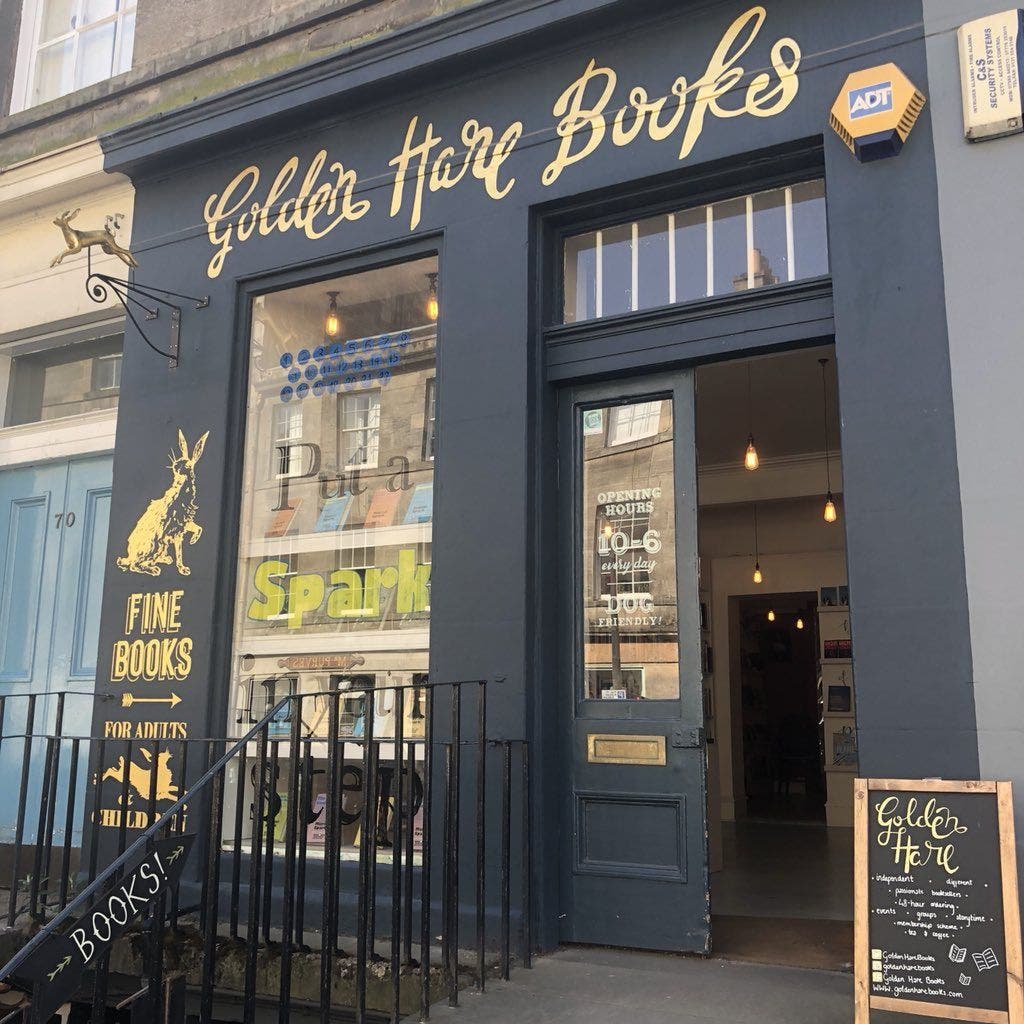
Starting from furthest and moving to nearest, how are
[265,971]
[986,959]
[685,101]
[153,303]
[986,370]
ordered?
1. [153,303]
2. [685,101]
3. [265,971]
4. [986,370]
5. [986,959]

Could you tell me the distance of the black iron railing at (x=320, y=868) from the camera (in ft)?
12.6

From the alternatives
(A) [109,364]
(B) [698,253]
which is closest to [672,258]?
(B) [698,253]

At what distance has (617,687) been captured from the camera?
517 cm

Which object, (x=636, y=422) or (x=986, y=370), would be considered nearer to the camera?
(x=986, y=370)

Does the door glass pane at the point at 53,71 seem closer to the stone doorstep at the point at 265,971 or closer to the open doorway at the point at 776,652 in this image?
the open doorway at the point at 776,652

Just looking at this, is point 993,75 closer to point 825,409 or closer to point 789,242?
point 789,242

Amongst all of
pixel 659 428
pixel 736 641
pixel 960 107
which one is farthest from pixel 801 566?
pixel 960 107

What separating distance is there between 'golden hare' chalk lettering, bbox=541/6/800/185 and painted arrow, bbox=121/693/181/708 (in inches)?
146

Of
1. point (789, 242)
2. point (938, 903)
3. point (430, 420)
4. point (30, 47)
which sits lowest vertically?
point (938, 903)

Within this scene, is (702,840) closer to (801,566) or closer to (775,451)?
(775,451)

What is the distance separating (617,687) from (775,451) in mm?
5876

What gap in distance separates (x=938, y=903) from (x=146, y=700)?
4569 millimetres

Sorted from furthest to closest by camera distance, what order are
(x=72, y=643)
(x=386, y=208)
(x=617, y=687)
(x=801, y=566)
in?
(x=801, y=566)
(x=72, y=643)
(x=386, y=208)
(x=617, y=687)

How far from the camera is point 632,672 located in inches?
203
